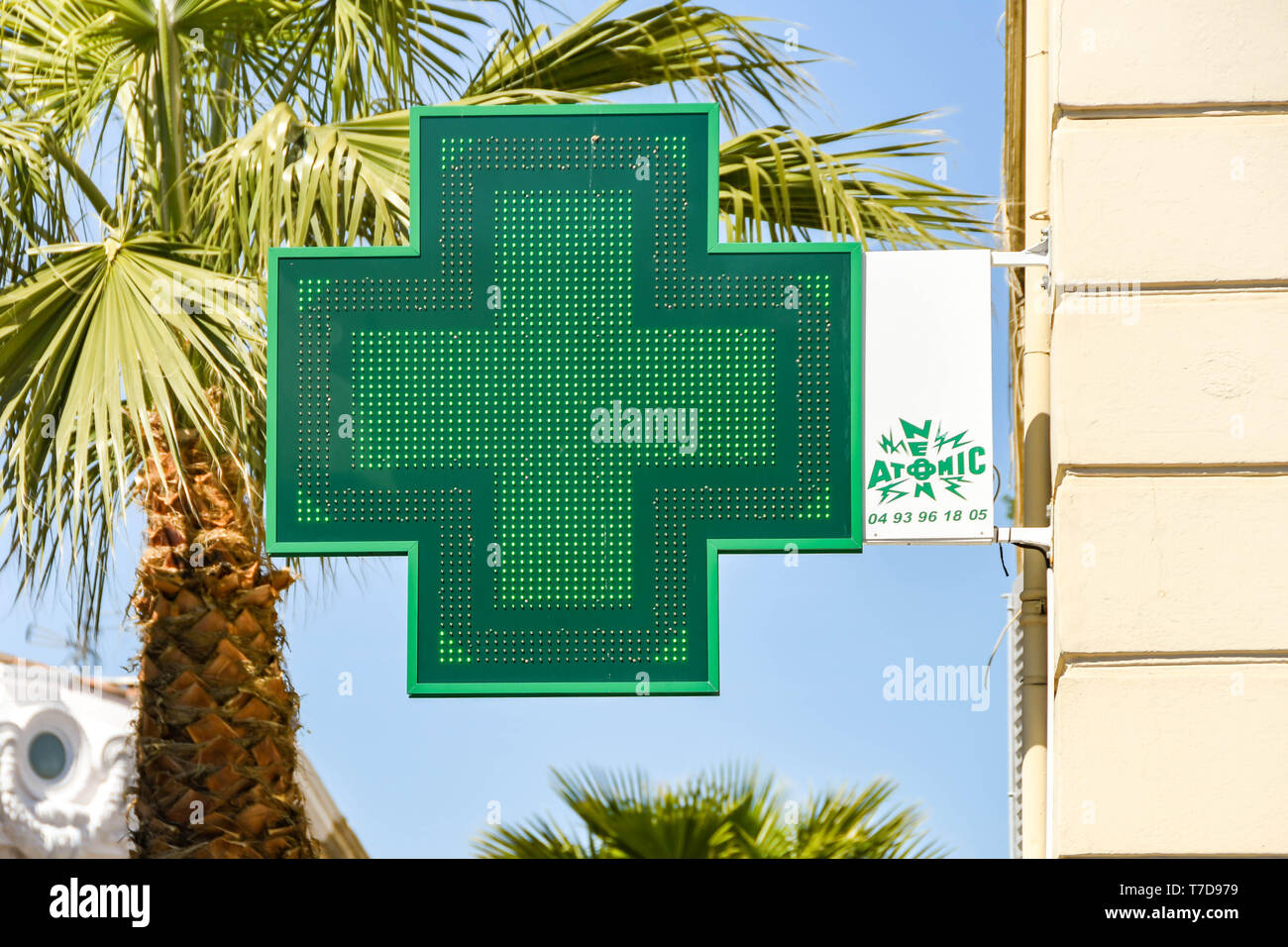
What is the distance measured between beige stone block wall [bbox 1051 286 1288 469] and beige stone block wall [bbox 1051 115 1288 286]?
0.12 metres

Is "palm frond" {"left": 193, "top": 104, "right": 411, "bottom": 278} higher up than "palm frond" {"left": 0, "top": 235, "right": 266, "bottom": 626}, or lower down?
higher up

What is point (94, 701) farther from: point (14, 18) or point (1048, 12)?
point (1048, 12)

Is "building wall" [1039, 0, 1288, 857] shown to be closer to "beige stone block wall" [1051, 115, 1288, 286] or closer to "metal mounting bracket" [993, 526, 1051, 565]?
"beige stone block wall" [1051, 115, 1288, 286]

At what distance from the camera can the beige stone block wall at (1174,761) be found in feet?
18.5

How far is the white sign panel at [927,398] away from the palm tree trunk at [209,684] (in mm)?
3130

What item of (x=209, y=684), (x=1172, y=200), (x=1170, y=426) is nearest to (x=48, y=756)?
(x=209, y=684)

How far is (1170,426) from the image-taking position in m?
5.89

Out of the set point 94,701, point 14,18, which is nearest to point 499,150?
point 14,18

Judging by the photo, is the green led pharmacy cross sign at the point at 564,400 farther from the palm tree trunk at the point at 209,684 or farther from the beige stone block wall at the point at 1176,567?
the palm tree trunk at the point at 209,684

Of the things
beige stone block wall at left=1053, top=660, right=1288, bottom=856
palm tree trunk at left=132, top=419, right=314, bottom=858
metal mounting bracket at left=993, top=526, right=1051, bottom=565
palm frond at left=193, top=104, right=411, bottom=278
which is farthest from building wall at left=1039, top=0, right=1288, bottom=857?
palm tree trunk at left=132, top=419, right=314, bottom=858

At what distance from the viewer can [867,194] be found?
8.20 meters

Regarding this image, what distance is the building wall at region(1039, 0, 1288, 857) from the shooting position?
5.69m

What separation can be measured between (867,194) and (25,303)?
14.3 ft
